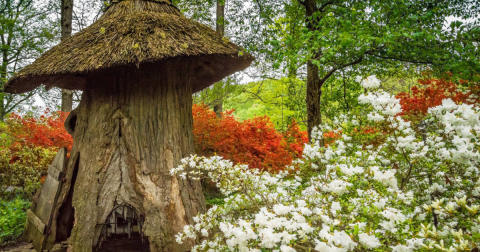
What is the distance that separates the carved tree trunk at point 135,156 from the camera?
143 inches

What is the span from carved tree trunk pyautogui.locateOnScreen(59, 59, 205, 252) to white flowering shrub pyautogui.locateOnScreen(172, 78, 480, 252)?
4.42ft

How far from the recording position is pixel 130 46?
339 centimetres

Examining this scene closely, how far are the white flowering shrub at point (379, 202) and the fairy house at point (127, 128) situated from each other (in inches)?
56.0

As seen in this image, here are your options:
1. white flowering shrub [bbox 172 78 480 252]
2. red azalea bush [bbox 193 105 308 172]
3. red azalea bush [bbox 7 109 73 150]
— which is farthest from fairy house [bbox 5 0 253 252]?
red azalea bush [bbox 7 109 73 150]

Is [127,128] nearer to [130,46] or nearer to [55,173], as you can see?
[130,46]

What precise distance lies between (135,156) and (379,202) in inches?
121

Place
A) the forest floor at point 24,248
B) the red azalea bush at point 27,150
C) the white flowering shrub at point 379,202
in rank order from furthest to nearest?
the red azalea bush at point 27,150 → the forest floor at point 24,248 → the white flowering shrub at point 379,202

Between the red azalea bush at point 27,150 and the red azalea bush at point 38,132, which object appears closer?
the red azalea bush at point 27,150

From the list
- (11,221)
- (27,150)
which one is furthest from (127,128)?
(27,150)

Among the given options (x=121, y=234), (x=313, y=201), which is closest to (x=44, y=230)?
(x=121, y=234)

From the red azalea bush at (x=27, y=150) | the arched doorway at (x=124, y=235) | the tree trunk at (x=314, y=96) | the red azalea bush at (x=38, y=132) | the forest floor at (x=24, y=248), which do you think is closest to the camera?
the forest floor at (x=24, y=248)

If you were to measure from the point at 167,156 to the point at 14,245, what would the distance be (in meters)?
2.98

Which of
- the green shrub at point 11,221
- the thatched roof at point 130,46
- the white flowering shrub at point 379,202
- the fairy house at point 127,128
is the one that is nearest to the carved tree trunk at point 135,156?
the fairy house at point 127,128

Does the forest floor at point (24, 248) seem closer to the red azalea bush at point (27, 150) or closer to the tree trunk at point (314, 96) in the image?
the red azalea bush at point (27, 150)
